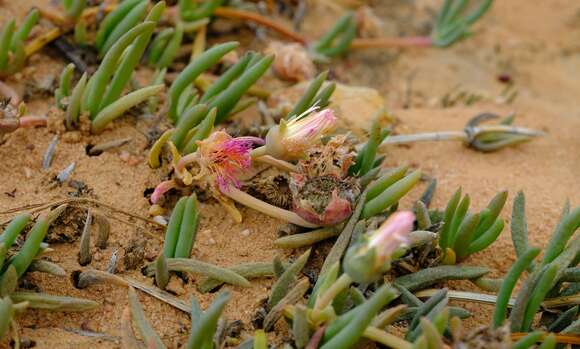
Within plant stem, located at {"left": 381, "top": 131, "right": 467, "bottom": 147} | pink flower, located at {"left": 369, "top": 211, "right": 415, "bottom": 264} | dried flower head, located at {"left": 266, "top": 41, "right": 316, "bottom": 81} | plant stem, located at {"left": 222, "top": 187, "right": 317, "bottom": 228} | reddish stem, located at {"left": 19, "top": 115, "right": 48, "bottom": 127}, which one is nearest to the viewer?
pink flower, located at {"left": 369, "top": 211, "right": 415, "bottom": 264}

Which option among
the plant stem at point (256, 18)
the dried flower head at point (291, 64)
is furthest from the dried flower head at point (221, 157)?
the plant stem at point (256, 18)

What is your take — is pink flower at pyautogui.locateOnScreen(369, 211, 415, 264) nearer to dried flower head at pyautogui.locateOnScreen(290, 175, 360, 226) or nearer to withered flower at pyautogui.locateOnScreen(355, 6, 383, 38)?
dried flower head at pyautogui.locateOnScreen(290, 175, 360, 226)

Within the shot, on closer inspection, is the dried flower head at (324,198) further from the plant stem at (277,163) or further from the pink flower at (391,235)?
the pink flower at (391,235)

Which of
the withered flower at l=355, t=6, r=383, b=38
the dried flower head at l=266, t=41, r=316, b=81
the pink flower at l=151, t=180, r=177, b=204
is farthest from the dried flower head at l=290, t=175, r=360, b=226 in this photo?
the withered flower at l=355, t=6, r=383, b=38

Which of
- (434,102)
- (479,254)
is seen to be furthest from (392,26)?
(479,254)

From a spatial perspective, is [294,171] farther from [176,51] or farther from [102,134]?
[176,51]

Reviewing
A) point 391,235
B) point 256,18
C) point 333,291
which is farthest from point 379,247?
point 256,18
